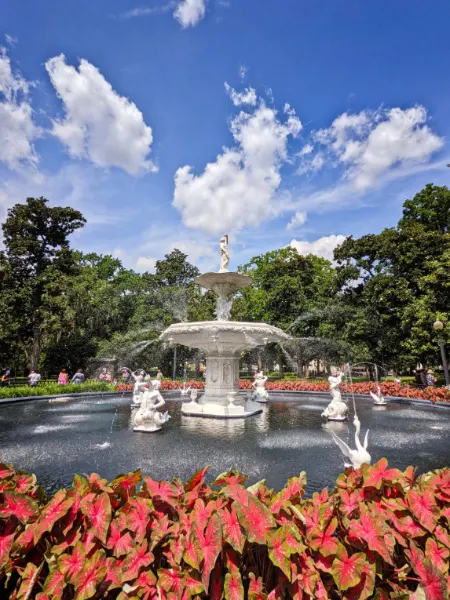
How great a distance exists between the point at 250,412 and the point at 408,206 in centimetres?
2859

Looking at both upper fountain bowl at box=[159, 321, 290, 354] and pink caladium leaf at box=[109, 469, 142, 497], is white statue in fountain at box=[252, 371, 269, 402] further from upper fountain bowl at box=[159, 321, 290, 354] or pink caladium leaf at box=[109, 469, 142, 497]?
pink caladium leaf at box=[109, 469, 142, 497]

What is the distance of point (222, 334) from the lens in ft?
35.8

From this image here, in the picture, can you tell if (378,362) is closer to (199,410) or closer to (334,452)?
(199,410)

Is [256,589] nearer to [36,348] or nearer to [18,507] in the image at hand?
[18,507]

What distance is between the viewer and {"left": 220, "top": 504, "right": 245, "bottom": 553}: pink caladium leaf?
6.03ft

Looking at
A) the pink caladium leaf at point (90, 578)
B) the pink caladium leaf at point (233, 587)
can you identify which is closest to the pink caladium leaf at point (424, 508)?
the pink caladium leaf at point (233, 587)

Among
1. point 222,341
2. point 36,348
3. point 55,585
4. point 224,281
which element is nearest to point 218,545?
point 55,585

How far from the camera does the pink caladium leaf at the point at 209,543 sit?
1780 mm

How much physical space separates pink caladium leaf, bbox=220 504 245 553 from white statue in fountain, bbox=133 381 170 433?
652 centimetres

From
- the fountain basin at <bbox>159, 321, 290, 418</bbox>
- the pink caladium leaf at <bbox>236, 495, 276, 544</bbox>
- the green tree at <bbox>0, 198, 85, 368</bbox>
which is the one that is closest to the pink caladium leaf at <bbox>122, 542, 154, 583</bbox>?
the pink caladium leaf at <bbox>236, 495, 276, 544</bbox>

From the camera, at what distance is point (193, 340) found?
11.5m

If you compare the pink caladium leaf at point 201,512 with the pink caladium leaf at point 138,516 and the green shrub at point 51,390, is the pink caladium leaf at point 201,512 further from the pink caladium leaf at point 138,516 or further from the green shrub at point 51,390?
the green shrub at point 51,390

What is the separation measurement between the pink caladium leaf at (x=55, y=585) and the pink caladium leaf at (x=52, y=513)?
0.69 feet

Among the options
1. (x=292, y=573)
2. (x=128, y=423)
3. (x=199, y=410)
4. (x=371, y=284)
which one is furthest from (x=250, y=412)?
(x=371, y=284)
